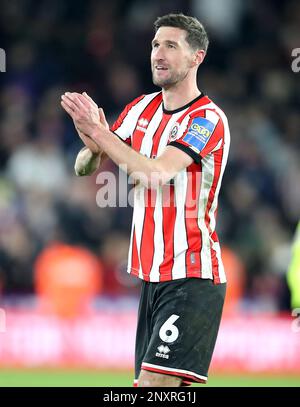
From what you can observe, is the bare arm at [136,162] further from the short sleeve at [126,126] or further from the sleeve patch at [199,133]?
the short sleeve at [126,126]

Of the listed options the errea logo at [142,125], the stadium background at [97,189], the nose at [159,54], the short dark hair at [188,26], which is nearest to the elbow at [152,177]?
the errea logo at [142,125]

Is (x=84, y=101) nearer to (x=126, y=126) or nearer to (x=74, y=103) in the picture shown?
(x=74, y=103)

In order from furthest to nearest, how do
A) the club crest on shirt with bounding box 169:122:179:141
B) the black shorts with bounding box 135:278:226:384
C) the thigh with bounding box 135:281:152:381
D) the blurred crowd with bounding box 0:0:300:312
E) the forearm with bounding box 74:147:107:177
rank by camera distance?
the blurred crowd with bounding box 0:0:300:312
the forearm with bounding box 74:147:107:177
the thigh with bounding box 135:281:152:381
the club crest on shirt with bounding box 169:122:179:141
the black shorts with bounding box 135:278:226:384

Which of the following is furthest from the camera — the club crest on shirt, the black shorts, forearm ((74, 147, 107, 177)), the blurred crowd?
the blurred crowd

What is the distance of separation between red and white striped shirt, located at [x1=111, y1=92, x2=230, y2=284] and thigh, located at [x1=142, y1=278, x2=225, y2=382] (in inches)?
Result: 2.9

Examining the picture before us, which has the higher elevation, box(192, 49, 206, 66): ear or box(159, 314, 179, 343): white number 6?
box(192, 49, 206, 66): ear

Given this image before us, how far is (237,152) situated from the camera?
11461mm

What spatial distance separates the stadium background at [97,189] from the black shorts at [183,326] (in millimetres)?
3750

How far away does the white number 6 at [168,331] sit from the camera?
4.86 meters

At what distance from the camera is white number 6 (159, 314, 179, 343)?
4.86 metres

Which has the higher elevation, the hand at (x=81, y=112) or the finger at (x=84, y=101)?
the finger at (x=84, y=101)

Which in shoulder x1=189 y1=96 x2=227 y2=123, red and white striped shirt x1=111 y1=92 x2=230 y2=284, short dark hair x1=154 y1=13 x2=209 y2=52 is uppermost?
short dark hair x1=154 y1=13 x2=209 y2=52

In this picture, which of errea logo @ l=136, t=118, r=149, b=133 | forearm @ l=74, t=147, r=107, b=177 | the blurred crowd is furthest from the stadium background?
errea logo @ l=136, t=118, r=149, b=133

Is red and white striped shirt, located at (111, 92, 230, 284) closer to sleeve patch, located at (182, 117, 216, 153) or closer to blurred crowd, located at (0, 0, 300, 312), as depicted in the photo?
sleeve patch, located at (182, 117, 216, 153)
